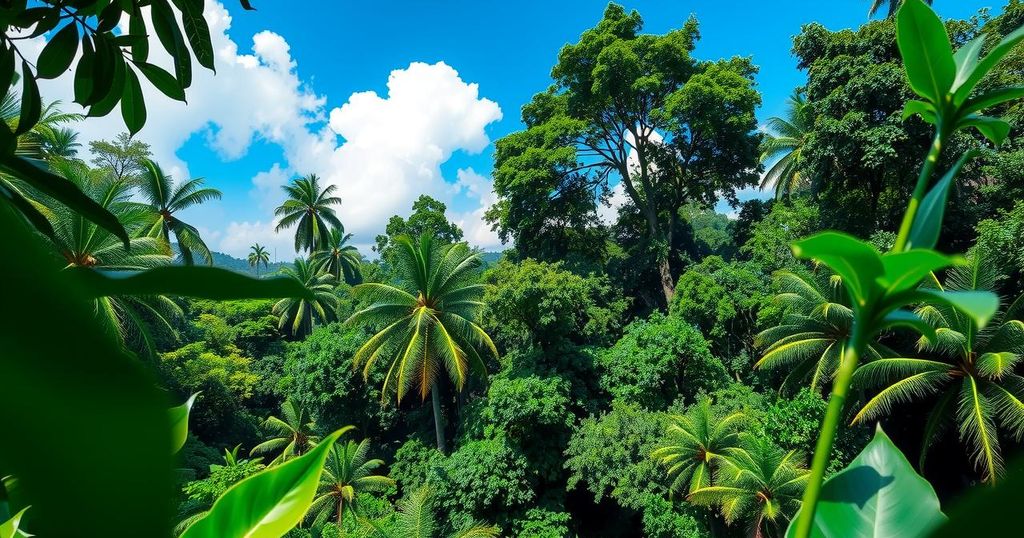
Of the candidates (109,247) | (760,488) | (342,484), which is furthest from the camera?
(342,484)

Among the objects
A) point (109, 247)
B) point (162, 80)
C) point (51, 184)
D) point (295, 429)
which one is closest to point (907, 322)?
point (51, 184)

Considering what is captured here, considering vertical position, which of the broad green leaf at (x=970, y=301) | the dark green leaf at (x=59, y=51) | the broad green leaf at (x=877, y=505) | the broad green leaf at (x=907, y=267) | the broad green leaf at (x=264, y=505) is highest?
the dark green leaf at (x=59, y=51)

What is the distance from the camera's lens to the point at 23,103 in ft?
2.30

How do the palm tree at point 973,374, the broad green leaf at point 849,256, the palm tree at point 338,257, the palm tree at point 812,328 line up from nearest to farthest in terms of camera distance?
the broad green leaf at point 849,256
the palm tree at point 973,374
the palm tree at point 812,328
the palm tree at point 338,257

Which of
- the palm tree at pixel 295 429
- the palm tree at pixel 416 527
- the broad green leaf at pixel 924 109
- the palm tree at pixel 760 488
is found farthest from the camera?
the palm tree at pixel 295 429

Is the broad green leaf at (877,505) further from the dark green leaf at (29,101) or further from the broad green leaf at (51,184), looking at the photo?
the dark green leaf at (29,101)

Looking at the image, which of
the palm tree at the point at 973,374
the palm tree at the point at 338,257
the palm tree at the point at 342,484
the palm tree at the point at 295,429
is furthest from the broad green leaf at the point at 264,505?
the palm tree at the point at 338,257

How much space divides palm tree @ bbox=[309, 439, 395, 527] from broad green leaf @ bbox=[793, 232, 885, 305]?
991cm

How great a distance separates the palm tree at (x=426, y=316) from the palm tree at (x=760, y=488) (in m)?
4.16

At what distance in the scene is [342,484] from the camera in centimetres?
935

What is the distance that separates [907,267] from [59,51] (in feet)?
3.32

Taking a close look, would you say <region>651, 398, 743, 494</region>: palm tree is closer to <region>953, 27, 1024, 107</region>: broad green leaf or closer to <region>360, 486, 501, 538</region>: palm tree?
<region>360, 486, 501, 538</region>: palm tree

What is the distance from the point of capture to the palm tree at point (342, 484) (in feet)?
29.9

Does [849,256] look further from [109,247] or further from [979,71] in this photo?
[109,247]
